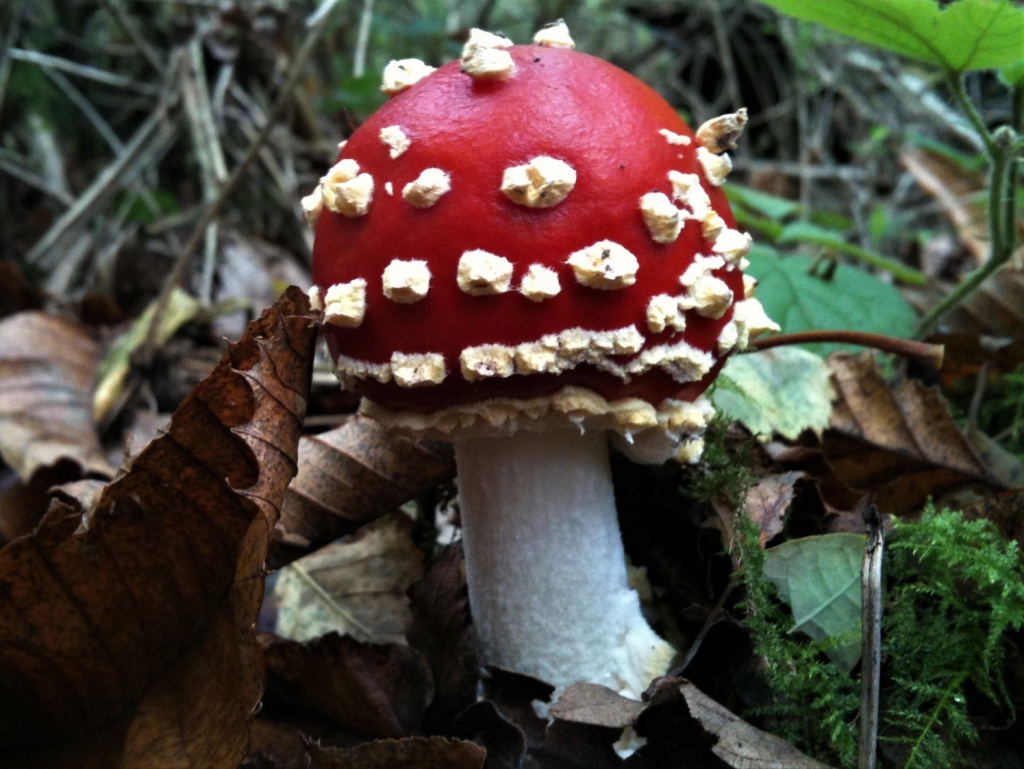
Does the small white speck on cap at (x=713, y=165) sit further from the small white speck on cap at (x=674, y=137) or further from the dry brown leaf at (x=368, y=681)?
the dry brown leaf at (x=368, y=681)

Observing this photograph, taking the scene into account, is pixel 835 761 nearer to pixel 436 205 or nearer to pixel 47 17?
pixel 436 205

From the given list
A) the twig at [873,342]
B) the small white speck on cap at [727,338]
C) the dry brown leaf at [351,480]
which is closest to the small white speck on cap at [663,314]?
the small white speck on cap at [727,338]

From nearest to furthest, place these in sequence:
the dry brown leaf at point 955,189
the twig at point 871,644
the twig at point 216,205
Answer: the twig at point 871,644, the twig at point 216,205, the dry brown leaf at point 955,189

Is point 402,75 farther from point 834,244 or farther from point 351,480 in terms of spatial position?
point 834,244

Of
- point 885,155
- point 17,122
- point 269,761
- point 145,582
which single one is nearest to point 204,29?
point 17,122

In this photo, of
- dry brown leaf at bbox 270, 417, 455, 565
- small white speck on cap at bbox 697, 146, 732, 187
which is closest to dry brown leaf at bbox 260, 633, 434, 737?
dry brown leaf at bbox 270, 417, 455, 565
